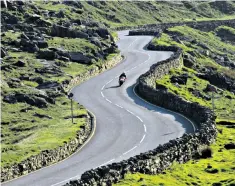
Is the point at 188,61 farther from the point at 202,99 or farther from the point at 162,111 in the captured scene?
the point at 162,111

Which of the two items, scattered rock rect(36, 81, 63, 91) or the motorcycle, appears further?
the motorcycle

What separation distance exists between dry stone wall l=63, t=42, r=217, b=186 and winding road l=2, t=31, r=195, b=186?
3.34 feet

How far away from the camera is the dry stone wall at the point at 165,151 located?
30202 millimetres

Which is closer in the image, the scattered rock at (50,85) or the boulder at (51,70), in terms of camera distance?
the scattered rock at (50,85)

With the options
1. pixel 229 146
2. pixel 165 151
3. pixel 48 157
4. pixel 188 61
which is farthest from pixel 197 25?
pixel 165 151

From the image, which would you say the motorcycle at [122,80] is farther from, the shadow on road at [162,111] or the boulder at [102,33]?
the boulder at [102,33]

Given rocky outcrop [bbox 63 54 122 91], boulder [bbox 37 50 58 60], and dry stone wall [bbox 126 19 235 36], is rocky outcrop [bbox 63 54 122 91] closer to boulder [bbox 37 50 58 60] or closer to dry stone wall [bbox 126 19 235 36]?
boulder [bbox 37 50 58 60]

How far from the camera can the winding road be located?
40.3 metres

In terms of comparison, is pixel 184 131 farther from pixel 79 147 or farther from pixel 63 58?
pixel 63 58

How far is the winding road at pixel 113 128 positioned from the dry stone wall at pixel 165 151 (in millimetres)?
1017

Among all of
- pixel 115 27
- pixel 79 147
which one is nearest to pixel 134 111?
pixel 79 147

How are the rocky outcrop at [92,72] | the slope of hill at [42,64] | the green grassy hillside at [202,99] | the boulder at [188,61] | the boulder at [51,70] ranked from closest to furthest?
the green grassy hillside at [202,99] → the slope of hill at [42,64] → the rocky outcrop at [92,72] → the boulder at [51,70] → the boulder at [188,61]

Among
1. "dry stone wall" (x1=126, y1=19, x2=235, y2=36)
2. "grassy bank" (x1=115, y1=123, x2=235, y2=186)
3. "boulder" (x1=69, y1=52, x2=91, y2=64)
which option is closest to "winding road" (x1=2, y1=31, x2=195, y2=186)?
"boulder" (x1=69, y1=52, x2=91, y2=64)

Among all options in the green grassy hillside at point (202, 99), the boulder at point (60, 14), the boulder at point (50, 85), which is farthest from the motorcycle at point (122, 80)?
the boulder at point (60, 14)
